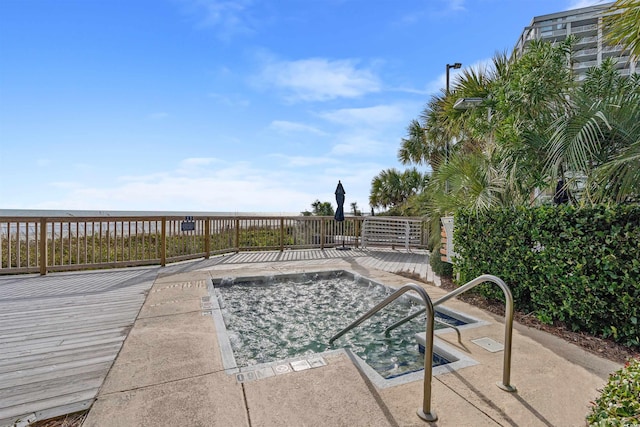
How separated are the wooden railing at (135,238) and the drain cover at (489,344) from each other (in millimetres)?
6134

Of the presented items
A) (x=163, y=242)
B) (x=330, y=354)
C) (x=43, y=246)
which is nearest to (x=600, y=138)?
(x=330, y=354)

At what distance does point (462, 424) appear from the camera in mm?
1621

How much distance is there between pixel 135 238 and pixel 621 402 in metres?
7.43

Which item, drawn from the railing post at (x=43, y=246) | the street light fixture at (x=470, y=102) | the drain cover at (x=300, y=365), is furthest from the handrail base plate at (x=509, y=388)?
the railing post at (x=43, y=246)

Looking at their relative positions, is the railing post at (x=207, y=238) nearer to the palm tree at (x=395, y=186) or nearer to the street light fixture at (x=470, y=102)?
the street light fixture at (x=470, y=102)

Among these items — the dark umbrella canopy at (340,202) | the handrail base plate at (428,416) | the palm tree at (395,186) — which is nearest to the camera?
the handrail base plate at (428,416)

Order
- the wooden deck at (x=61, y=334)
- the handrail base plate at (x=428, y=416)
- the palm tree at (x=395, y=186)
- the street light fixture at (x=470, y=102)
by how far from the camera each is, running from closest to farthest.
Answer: the handrail base plate at (x=428, y=416) → the wooden deck at (x=61, y=334) → the street light fixture at (x=470, y=102) → the palm tree at (x=395, y=186)

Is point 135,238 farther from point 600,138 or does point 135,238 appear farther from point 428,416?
point 600,138

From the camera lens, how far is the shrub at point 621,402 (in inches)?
44.0

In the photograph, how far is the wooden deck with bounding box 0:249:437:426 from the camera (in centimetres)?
183

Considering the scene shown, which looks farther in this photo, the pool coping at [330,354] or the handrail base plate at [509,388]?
the pool coping at [330,354]

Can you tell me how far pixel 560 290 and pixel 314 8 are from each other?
7209mm

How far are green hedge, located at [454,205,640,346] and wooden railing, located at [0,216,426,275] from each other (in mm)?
6102

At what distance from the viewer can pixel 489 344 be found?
2.67 m
